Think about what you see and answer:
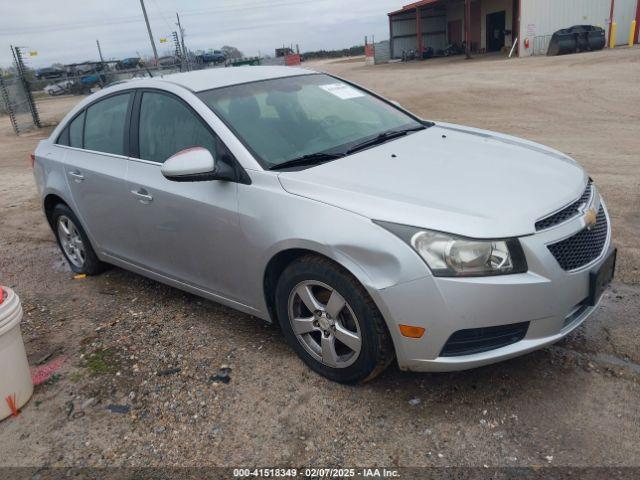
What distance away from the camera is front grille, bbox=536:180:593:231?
2.63 m

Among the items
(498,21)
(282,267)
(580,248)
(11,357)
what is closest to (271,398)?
(282,267)

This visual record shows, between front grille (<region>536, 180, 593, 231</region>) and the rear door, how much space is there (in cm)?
281

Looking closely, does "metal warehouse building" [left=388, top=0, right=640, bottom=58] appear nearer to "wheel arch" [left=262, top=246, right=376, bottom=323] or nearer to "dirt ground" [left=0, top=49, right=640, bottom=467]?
"dirt ground" [left=0, top=49, right=640, bottom=467]

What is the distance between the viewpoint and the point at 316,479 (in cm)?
249

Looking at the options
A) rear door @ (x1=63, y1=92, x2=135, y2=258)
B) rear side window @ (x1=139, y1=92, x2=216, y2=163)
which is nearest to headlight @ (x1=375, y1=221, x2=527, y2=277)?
rear side window @ (x1=139, y1=92, x2=216, y2=163)

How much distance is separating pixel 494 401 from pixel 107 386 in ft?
7.33

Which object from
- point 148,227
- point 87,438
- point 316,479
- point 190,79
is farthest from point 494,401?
point 190,79

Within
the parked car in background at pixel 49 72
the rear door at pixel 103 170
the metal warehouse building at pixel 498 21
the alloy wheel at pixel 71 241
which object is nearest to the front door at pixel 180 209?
the rear door at pixel 103 170

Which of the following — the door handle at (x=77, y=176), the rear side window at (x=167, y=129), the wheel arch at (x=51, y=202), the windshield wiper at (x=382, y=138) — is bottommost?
the wheel arch at (x=51, y=202)

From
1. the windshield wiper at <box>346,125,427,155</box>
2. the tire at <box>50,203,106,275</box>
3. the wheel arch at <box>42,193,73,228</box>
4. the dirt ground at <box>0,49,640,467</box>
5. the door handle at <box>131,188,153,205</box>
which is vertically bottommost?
the dirt ground at <box>0,49,640,467</box>

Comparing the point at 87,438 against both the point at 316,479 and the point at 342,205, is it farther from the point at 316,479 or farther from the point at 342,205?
the point at 342,205

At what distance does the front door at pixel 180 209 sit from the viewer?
3342mm

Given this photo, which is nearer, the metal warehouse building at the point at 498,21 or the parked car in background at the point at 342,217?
the parked car in background at the point at 342,217

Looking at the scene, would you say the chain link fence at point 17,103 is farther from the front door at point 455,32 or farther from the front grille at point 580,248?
the front door at point 455,32
